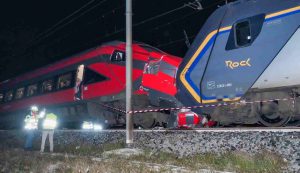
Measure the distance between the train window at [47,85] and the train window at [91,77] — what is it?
12.8 feet

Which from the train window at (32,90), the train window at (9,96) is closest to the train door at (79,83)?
the train window at (32,90)

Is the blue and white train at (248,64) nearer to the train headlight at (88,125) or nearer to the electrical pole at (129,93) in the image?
the electrical pole at (129,93)

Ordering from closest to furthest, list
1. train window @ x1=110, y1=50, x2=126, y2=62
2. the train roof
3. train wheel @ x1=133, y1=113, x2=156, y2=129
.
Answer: train wheel @ x1=133, y1=113, x2=156, y2=129, train window @ x1=110, y1=50, x2=126, y2=62, the train roof

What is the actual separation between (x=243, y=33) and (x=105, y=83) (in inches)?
283

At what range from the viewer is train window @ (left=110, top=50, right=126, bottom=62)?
1413 cm

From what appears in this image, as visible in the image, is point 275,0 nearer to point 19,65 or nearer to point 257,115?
point 257,115

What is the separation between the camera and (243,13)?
9.24m

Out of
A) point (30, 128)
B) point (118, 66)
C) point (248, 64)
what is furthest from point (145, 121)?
point (248, 64)

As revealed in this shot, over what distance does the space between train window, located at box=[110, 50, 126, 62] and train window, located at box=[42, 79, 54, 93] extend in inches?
242

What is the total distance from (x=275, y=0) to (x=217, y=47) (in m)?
1.94

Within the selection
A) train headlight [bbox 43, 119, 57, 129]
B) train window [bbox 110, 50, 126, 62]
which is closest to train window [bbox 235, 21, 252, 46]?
train window [bbox 110, 50, 126, 62]

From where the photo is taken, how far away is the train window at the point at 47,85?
757 inches

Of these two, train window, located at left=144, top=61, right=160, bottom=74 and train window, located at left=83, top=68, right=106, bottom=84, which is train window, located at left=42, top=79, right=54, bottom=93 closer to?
train window, located at left=83, top=68, right=106, bottom=84

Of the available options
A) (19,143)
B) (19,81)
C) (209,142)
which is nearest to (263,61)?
(209,142)
